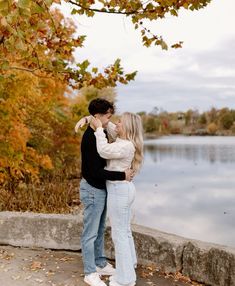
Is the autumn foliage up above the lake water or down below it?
above

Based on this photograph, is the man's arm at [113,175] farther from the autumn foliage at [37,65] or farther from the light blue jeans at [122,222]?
the autumn foliage at [37,65]

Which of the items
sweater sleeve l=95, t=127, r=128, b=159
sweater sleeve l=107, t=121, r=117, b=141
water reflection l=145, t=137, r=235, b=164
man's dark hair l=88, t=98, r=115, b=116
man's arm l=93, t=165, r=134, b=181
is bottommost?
water reflection l=145, t=137, r=235, b=164

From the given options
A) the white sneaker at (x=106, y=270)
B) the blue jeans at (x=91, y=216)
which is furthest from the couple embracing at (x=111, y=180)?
the white sneaker at (x=106, y=270)

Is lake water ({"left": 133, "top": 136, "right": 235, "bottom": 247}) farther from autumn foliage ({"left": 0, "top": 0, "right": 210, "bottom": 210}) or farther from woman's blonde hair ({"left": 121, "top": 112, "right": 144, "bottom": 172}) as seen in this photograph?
woman's blonde hair ({"left": 121, "top": 112, "right": 144, "bottom": 172})

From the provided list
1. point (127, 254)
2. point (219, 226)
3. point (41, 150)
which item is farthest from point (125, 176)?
point (41, 150)

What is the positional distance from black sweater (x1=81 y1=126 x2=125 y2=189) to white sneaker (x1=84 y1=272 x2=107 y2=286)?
1009 millimetres

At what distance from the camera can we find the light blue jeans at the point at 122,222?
4.95 m

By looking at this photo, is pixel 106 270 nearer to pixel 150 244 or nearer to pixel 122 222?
pixel 150 244

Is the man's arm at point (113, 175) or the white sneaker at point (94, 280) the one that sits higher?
the man's arm at point (113, 175)

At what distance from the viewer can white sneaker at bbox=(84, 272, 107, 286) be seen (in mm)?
5116

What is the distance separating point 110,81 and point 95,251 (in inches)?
119

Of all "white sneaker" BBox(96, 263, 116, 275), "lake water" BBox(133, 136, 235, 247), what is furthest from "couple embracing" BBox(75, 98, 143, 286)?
"lake water" BBox(133, 136, 235, 247)

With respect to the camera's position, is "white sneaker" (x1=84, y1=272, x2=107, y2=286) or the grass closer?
"white sneaker" (x1=84, y1=272, x2=107, y2=286)

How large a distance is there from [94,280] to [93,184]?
1.09 meters
